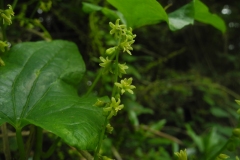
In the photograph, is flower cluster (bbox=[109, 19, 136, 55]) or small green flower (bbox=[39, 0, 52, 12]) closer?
flower cluster (bbox=[109, 19, 136, 55])

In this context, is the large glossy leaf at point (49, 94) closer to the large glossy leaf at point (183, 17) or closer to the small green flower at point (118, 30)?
the small green flower at point (118, 30)

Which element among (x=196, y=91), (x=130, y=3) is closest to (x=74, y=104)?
(x=130, y=3)

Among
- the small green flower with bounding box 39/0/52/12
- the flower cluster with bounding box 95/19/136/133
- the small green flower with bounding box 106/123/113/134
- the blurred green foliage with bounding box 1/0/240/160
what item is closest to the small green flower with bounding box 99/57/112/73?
the flower cluster with bounding box 95/19/136/133

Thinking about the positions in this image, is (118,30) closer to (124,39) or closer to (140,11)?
(124,39)

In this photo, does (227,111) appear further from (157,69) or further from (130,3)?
(130,3)

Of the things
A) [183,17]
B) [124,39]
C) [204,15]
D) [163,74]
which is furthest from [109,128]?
[163,74]

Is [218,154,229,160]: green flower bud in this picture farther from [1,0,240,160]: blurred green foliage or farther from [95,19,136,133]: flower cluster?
[95,19,136,133]: flower cluster
